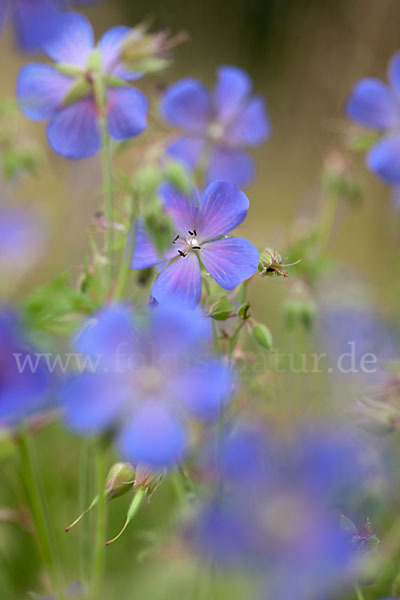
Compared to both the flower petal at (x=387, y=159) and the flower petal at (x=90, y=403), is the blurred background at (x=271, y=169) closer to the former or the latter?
→ the flower petal at (x=387, y=159)

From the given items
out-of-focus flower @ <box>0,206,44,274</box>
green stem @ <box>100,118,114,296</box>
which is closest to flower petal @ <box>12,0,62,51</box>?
green stem @ <box>100,118,114,296</box>

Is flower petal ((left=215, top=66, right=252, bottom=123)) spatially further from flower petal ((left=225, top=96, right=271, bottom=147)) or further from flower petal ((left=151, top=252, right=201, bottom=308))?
flower petal ((left=151, top=252, right=201, bottom=308))

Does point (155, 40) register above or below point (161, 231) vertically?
above

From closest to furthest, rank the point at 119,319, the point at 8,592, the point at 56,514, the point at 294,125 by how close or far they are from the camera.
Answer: the point at 119,319
the point at 8,592
the point at 56,514
the point at 294,125

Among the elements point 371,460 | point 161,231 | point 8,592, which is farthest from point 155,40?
point 8,592

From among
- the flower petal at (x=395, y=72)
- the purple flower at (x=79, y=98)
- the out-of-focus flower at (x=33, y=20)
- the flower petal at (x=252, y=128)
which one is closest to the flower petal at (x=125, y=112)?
the purple flower at (x=79, y=98)

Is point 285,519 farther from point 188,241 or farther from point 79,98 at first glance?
point 79,98

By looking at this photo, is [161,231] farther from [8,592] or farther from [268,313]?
[268,313]

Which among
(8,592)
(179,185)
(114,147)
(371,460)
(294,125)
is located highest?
(294,125)
